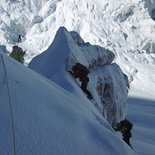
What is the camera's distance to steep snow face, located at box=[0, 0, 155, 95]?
105688mm

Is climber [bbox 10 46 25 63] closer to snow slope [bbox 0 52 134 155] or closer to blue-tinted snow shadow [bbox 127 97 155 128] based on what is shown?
snow slope [bbox 0 52 134 155]

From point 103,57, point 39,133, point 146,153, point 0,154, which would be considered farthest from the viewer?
point 103,57

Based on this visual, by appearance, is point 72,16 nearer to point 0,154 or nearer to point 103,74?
point 103,74

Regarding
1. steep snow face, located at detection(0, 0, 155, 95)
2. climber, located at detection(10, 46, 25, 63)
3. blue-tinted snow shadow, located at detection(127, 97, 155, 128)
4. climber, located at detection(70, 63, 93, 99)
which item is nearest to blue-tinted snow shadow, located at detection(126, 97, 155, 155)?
blue-tinted snow shadow, located at detection(127, 97, 155, 128)

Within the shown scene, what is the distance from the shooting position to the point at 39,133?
4.07 meters

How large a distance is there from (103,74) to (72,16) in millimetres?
96622

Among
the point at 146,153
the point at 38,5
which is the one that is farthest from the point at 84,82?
the point at 38,5

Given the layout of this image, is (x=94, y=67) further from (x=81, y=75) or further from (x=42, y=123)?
(x=42, y=123)

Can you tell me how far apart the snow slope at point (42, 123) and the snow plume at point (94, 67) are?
3065 mm

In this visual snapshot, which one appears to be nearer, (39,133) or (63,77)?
(39,133)

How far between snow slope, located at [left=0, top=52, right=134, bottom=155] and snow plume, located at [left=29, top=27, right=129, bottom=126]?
3.06 meters

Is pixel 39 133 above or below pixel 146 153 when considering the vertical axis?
above

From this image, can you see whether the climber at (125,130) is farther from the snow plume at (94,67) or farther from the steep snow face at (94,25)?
the steep snow face at (94,25)

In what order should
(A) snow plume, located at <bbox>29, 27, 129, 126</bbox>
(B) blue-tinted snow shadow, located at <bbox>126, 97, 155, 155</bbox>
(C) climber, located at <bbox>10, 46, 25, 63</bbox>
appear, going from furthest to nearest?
1. (B) blue-tinted snow shadow, located at <bbox>126, 97, 155, 155</bbox>
2. (C) climber, located at <bbox>10, 46, 25, 63</bbox>
3. (A) snow plume, located at <bbox>29, 27, 129, 126</bbox>
